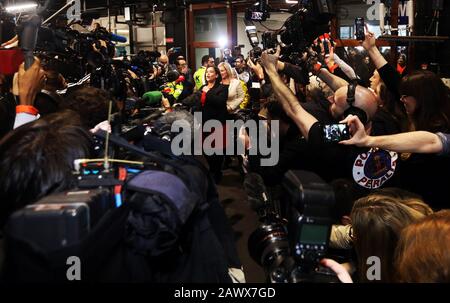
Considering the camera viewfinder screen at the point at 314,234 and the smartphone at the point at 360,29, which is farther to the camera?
the smartphone at the point at 360,29

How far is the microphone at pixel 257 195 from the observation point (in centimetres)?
167

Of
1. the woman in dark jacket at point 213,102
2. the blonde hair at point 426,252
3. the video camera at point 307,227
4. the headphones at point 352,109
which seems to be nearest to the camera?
the video camera at point 307,227

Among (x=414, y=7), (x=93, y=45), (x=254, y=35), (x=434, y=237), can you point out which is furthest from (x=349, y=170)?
(x=414, y=7)

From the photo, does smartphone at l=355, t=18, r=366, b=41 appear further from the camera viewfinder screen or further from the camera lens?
the camera viewfinder screen

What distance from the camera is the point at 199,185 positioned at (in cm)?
91

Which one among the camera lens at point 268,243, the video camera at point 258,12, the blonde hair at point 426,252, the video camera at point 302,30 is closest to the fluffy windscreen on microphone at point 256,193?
the camera lens at point 268,243

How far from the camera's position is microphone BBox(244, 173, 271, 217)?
1.67 metres

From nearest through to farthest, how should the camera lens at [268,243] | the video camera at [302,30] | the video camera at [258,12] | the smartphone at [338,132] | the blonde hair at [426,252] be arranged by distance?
the blonde hair at [426,252]
the camera lens at [268,243]
the smartphone at [338,132]
the video camera at [302,30]
the video camera at [258,12]

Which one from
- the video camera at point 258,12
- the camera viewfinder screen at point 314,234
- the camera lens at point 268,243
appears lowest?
the camera lens at point 268,243

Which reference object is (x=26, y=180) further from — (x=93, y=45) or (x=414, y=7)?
(x=414, y=7)

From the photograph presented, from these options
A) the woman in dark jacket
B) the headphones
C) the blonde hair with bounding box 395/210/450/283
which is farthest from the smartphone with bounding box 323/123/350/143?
the woman in dark jacket

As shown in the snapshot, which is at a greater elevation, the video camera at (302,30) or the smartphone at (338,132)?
the video camera at (302,30)

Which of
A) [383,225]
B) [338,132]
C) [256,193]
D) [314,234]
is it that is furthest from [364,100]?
[314,234]

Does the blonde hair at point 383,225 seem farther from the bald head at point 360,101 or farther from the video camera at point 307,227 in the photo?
the bald head at point 360,101
